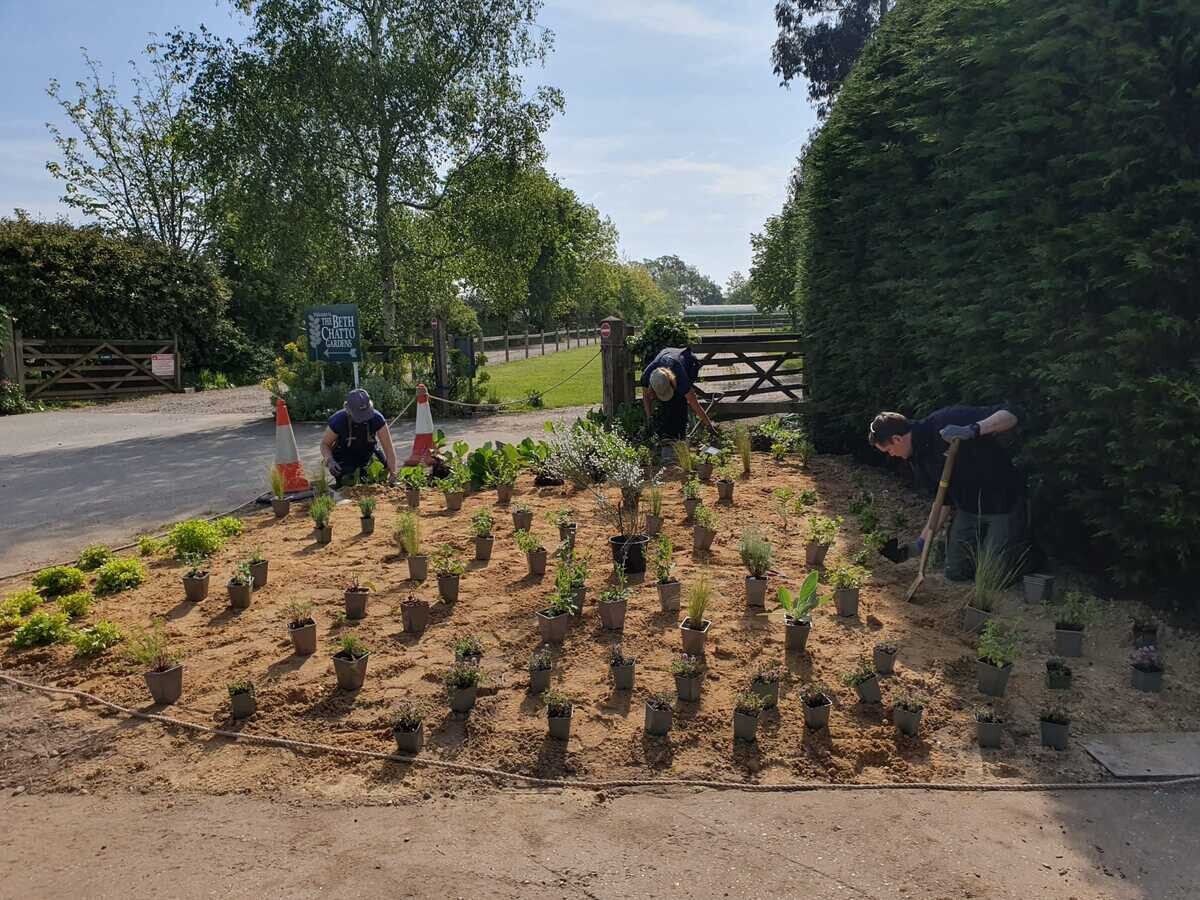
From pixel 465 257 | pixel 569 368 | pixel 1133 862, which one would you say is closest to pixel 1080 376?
pixel 1133 862

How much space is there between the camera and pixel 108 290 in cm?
2130

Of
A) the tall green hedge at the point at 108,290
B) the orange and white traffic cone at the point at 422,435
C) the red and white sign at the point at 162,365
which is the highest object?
the tall green hedge at the point at 108,290

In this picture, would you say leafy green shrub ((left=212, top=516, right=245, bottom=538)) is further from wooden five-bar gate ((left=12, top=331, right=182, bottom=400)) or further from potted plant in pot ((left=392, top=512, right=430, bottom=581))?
wooden five-bar gate ((left=12, top=331, right=182, bottom=400))

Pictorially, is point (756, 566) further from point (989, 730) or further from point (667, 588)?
point (989, 730)

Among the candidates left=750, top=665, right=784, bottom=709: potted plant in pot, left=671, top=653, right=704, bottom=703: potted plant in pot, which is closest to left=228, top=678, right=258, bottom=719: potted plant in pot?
left=671, top=653, right=704, bottom=703: potted plant in pot

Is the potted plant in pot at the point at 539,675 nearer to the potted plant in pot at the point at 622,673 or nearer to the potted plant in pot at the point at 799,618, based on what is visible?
the potted plant in pot at the point at 622,673

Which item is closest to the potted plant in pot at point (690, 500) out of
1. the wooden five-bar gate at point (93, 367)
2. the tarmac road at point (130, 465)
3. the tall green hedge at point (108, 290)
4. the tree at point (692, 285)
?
the tarmac road at point (130, 465)

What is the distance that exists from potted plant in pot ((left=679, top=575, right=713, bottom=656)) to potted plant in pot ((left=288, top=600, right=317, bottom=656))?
2079 millimetres

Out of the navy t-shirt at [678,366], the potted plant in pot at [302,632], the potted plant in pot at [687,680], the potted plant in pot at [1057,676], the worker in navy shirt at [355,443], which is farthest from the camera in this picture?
the navy t-shirt at [678,366]

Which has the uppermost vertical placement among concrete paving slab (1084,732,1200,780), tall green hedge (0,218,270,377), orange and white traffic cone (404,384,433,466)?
tall green hedge (0,218,270,377)

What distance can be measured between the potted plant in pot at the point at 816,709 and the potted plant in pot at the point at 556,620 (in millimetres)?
1424

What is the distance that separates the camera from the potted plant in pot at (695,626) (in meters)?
4.33

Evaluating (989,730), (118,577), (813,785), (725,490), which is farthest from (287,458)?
(989,730)

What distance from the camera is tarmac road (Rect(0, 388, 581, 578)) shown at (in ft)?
24.9
